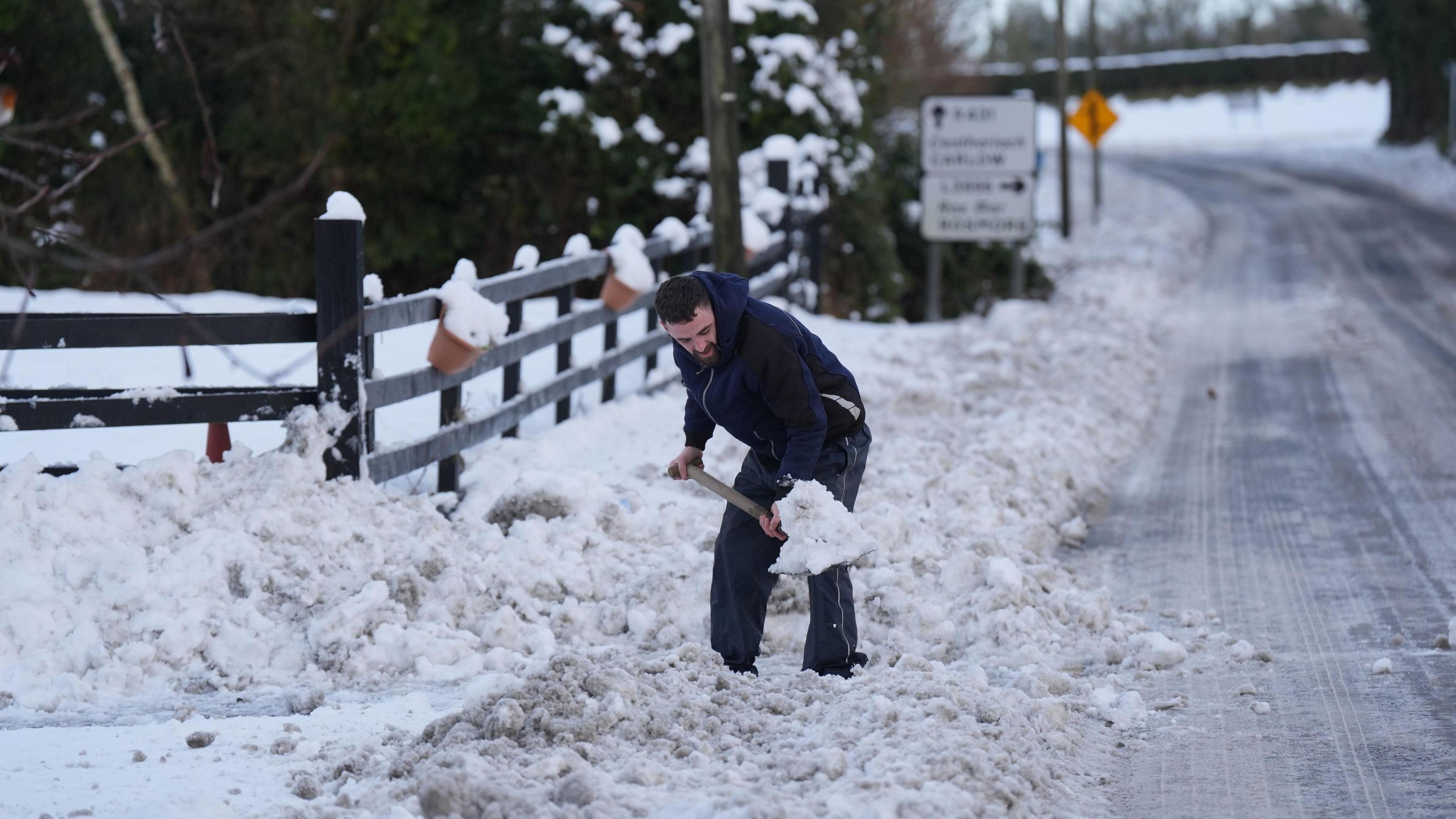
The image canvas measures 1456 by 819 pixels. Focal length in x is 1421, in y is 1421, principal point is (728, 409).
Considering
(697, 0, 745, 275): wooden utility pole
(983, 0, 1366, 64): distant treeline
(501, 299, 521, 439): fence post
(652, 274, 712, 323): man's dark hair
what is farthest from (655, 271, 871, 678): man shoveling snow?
(983, 0, 1366, 64): distant treeline

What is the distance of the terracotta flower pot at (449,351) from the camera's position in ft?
22.5

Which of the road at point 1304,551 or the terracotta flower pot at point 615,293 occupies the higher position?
the terracotta flower pot at point 615,293

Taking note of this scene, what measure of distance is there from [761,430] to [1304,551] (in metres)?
3.33

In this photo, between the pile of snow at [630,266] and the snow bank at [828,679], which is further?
the pile of snow at [630,266]

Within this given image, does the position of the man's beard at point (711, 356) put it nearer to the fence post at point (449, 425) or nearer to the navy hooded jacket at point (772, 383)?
the navy hooded jacket at point (772, 383)

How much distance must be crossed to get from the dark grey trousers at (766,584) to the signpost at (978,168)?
10598 millimetres

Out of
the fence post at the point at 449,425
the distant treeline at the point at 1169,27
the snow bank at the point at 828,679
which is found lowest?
the snow bank at the point at 828,679

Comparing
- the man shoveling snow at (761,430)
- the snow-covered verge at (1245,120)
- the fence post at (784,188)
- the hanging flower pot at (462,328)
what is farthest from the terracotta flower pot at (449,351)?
the snow-covered verge at (1245,120)

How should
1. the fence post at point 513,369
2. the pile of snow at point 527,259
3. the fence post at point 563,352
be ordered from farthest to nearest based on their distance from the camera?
the fence post at point 563,352 → the pile of snow at point 527,259 → the fence post at point 513,369

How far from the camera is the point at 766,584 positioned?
17.0ft

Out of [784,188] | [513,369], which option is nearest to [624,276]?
[513,369]

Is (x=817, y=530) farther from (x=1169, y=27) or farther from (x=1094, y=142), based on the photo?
(x=1169, y=27)

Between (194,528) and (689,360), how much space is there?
2064 mm

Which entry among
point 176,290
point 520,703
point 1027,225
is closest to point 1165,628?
point 520,703
